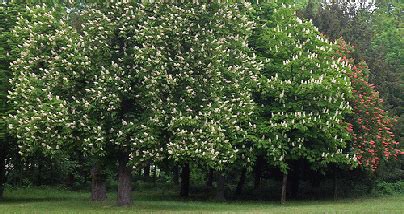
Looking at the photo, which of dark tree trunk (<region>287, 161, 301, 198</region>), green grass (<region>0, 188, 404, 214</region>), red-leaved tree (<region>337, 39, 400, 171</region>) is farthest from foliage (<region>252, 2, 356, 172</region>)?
dark tree trunk (<region>287, 161, 301, 198</region>)

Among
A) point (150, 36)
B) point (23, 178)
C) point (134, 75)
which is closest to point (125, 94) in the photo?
point (134, 75)

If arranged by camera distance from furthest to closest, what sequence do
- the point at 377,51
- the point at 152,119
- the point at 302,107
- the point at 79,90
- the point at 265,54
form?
the point at 377,51, the point at 265,54, the point at 302,107, the point at 79,90, the point at 152,119

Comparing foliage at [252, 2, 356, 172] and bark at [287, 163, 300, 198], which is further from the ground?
foliage at [252, 2, 356, 172]

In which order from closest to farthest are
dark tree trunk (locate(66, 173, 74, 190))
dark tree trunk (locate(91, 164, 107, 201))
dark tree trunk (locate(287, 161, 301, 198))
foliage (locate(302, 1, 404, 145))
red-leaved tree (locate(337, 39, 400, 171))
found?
dark tree trunk (locate(91, 164, 107, 201)), red-leaved tree (locate(337, 39, 400, 171)), dark tree trunk (locate(287, 161, 301, 198)), foliage (locate(302, 1, 404, 145)), dark tree trunk (locate(66, 173, 74, 190))

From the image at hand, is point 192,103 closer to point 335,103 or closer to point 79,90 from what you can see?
point 79,90

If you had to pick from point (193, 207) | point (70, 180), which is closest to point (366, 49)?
point (193, 207)

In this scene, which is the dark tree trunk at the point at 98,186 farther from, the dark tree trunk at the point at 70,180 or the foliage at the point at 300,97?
the dark tree trunk at the point at 70,180

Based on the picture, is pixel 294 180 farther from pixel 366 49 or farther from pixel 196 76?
pixel 196 76

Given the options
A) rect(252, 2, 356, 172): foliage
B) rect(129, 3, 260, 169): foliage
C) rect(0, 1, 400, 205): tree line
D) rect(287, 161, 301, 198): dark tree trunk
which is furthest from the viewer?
rect(287, 161, 301, 198): dark tree trunk

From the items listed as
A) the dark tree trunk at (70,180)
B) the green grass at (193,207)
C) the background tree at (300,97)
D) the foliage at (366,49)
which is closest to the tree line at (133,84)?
the background tree at (300,97)

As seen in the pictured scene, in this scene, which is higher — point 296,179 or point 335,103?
point 335,103

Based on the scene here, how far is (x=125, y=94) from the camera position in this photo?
27.8 meters

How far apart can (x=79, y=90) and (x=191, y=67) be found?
6.06 meters

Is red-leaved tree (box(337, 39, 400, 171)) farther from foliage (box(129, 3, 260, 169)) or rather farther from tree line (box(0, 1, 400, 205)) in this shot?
foliage (box(129, 3, 260, 169))
